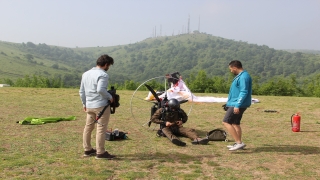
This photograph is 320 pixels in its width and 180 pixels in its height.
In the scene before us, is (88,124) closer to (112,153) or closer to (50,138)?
(112,153)

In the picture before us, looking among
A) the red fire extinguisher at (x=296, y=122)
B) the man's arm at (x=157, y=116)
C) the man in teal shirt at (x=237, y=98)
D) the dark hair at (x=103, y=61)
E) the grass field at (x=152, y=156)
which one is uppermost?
the dark hair at (x=103, y=61)

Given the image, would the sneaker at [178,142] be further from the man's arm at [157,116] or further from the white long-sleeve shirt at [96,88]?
the white long-sleeve shirt at [96,88]

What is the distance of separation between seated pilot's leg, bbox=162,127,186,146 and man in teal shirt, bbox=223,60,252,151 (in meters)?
1.18

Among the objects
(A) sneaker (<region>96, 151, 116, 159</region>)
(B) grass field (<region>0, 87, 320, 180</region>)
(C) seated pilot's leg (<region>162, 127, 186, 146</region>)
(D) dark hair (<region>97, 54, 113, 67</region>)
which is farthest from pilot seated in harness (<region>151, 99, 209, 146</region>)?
(D) dark hair (<region>97, 54, 113, 67</region>)

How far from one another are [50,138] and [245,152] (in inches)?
187

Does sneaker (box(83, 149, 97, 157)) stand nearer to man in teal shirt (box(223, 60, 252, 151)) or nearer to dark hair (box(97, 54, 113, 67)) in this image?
dark hair (box(97, 54, 113, 67))

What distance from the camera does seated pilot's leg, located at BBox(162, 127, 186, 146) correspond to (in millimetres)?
8070

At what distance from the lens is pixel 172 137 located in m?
8.34

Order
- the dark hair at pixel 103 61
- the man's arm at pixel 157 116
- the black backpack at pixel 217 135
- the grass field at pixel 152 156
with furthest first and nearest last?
the man's arm at pixel 157 116
the black backpack at pixel 217 135
the dark hair at pixel 103 61
the grass field at pixel 152 156

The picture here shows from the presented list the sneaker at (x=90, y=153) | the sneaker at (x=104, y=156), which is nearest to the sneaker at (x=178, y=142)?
the sneaker at (x=104, y=156)

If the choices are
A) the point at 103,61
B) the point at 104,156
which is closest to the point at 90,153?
the point at 104,156

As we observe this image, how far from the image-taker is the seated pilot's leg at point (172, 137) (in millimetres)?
8070

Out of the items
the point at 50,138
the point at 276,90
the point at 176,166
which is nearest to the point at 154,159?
the point at 176,166

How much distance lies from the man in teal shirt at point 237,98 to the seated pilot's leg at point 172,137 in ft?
3.88
